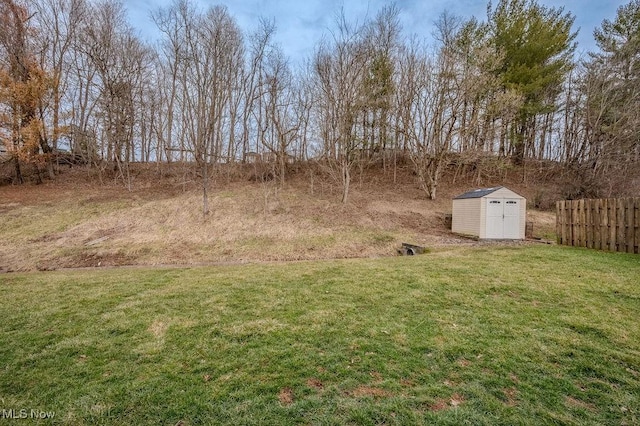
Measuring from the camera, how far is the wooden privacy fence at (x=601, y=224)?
6.66 m

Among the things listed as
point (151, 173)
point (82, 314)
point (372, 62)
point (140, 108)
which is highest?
point (372, 62)

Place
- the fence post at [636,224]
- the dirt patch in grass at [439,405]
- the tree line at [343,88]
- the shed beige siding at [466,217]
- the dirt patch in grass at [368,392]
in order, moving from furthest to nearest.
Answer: the tree line at [343,88]
the shed beige siding at [466,217]
the fence post at [636,224]
the dirt patch in grass at [368,392]
the dirt patch in grass at [439,405]

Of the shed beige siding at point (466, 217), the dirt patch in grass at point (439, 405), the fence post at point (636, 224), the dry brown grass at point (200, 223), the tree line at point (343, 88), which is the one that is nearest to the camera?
the dirt patch in grass at point (439, 405)

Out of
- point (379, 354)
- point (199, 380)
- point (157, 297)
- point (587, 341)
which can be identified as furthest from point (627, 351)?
point (157, 297)

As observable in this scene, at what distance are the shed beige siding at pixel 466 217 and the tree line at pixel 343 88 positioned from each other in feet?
15.1

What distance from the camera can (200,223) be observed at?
443 inches

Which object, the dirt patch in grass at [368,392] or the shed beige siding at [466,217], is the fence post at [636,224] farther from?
the dirt patch in grass at [368,392]

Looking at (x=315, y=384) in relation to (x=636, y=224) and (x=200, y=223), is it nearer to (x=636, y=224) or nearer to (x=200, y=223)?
(x=636, y=224)

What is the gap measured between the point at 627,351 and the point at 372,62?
1770 cm

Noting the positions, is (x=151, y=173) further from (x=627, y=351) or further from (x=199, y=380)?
(x=627, y=351)

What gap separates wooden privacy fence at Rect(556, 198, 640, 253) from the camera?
6664 mm

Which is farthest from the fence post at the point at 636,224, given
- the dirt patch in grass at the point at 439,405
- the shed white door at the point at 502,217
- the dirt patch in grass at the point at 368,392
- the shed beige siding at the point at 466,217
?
the dirt patch in grass at the point at 368,392

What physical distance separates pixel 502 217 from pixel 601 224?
119 inches

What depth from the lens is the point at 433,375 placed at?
2273 millimetres
